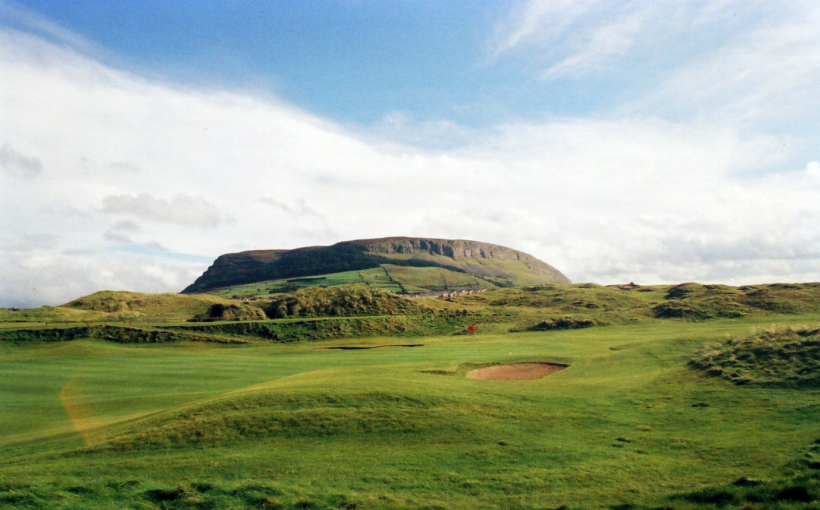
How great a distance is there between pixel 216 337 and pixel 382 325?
2752 cm

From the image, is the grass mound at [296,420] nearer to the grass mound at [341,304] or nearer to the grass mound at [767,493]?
the grass mound at [767,493]

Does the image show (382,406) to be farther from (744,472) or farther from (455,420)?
(744,472)

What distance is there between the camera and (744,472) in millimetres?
14758

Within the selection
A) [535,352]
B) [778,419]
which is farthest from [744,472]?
[535,352]

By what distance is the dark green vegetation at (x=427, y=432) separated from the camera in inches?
550

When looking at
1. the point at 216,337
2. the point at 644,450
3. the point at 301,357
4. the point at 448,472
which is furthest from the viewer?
the point at 216,337

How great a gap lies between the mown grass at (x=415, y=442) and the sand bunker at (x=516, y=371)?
10.3 feet

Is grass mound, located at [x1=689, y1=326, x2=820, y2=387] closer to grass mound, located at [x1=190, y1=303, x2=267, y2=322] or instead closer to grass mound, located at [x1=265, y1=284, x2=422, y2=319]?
grass mound, located at [x1=265, y1=284, x2=422, y2=319]

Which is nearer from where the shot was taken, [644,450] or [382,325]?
[644,450]

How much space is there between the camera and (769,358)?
27.7m

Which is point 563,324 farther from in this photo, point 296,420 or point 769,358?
point 296,420

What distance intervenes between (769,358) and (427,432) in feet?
72.6

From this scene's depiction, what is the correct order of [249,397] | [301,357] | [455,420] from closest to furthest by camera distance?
1. [455,420]
2. [249,397]
3. [301,357]

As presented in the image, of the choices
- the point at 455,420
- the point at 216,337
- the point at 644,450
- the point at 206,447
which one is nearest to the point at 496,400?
the point at 455,420
